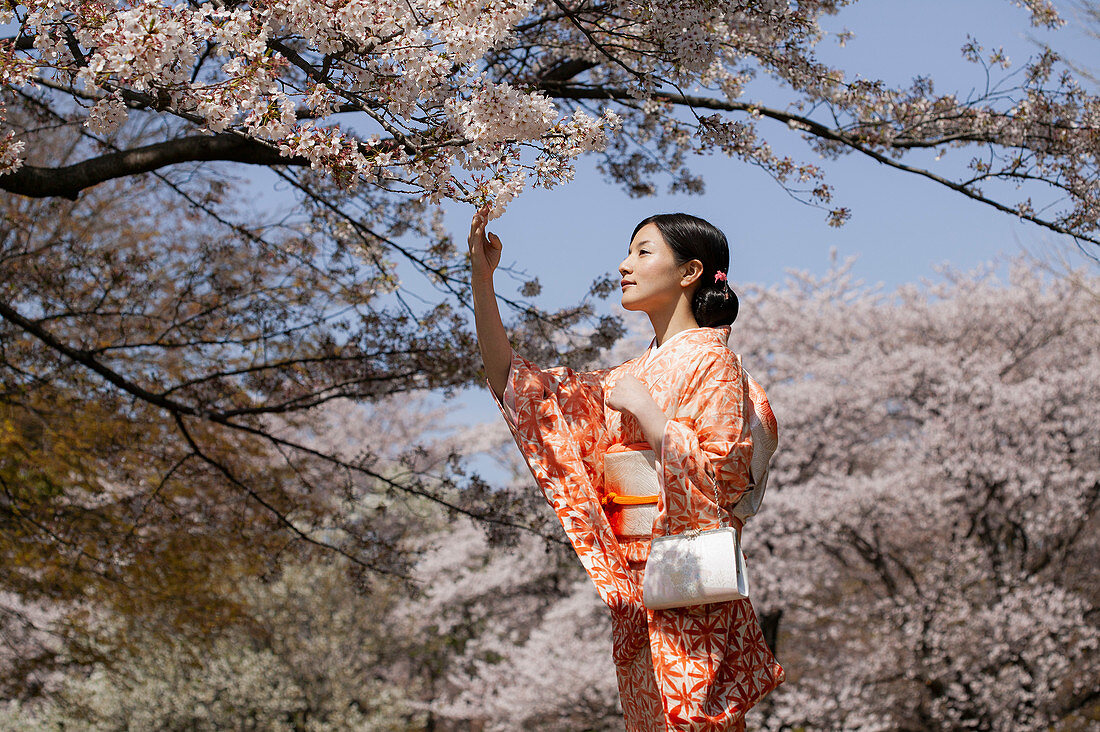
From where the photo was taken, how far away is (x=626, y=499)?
207 cm

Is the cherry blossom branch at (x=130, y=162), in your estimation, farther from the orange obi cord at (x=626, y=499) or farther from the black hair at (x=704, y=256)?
the orange obi cord at (x=626, y=499)

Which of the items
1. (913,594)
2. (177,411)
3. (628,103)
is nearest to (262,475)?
(177,411)

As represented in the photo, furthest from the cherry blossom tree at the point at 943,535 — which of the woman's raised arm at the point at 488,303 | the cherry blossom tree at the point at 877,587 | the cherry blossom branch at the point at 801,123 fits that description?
the woman's raised arm at the point at 488,303

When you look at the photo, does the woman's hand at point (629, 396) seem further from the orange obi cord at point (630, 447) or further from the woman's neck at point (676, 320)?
Answer: the woman's neck at point (676, 320)

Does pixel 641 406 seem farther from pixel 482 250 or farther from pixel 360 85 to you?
pixel 360 85

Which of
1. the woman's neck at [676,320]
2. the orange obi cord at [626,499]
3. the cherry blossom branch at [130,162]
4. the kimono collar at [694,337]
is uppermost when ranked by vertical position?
the cherry blossom branch at [130,162]

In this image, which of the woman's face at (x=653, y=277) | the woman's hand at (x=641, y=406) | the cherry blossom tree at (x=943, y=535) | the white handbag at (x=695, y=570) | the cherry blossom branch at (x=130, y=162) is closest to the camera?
the white handbag at (x=695, y=570)

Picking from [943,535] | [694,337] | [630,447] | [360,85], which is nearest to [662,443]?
[630,447]

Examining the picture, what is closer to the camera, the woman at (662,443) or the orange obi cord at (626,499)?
the woman at (662,443)

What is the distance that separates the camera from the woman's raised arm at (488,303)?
204 centimetres

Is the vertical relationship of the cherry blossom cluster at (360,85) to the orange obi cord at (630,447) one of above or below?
above

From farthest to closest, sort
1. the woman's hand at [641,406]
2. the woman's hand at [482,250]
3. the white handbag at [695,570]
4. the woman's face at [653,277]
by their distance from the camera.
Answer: the woman's face at [653,277], the woman's hand at [482,250], the woman's hand at [641,406], the white handbag at [695,570]

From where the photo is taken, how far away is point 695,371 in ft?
6.56

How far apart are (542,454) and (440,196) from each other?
0.61 m
